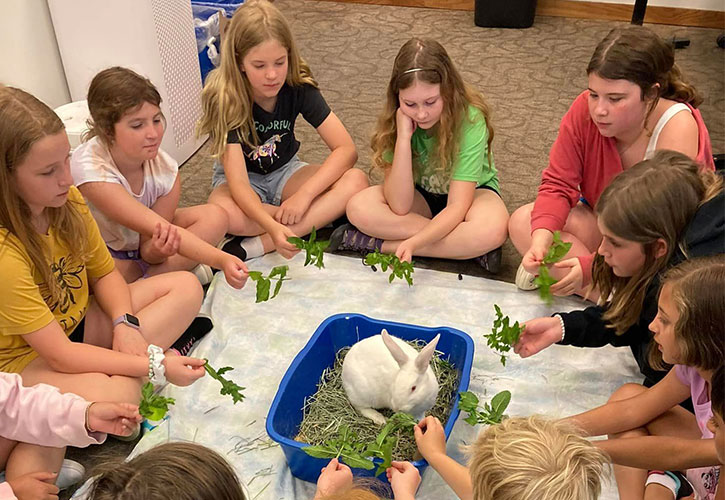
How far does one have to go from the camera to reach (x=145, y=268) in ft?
6.40

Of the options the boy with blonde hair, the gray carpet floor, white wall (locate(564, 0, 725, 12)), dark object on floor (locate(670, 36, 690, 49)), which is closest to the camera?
the boy with blonde hair

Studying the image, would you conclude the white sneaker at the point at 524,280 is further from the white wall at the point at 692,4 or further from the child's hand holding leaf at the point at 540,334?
the white wall at the point at 692,4

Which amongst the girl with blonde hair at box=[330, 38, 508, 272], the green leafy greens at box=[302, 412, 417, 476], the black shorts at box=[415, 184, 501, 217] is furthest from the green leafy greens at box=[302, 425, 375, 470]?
the black shorts at box=[415, 184, 501, 217]

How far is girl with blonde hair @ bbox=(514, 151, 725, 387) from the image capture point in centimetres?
138

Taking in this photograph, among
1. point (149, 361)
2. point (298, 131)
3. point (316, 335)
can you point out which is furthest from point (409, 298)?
point (298, 131)

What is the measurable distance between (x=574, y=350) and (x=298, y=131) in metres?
1.46

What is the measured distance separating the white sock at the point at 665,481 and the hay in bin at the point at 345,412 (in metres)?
0.41

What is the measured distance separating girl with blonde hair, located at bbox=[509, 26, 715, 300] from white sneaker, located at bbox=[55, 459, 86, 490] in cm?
110

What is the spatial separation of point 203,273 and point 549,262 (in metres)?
0.92

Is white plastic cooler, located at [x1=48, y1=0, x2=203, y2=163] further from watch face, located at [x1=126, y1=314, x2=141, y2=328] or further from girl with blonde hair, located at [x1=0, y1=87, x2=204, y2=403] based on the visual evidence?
watch face, located at [x1=126, y1=314, x2=141, y2=328]

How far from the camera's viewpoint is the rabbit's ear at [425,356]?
1343mm

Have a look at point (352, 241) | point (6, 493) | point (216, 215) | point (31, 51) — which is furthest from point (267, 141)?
point (6, 493)

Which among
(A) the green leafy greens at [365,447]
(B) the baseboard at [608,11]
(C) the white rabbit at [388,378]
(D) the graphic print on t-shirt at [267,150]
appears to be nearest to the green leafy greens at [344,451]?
(A) the green leafy greens at [365,447]

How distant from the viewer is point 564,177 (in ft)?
6.27
